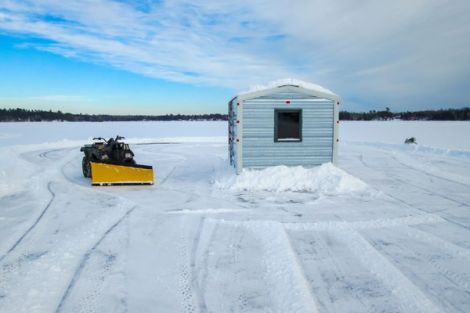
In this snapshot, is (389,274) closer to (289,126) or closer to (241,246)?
(241,246)

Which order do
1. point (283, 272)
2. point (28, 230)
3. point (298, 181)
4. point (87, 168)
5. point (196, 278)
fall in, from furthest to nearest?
point (87, 168) < point (298, 181) < point (28, 230) < point (283, 272) < point (196, 278)

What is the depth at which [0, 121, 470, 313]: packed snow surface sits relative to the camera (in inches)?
132

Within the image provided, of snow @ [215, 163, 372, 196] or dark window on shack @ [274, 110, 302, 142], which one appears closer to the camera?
snow @ [215, 163, 372, 196]

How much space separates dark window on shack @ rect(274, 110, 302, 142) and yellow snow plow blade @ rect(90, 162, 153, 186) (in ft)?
13.5

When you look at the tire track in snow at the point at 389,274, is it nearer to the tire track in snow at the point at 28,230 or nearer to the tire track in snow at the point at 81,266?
the tire track in snow at the point at 81,266

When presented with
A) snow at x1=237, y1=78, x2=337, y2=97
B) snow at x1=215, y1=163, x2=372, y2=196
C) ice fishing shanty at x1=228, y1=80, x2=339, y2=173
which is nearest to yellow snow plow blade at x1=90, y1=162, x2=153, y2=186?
snow at x1=215, y1=163, x2=372, y2=196

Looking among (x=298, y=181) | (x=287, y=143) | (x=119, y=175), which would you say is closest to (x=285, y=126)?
(x=287, y=143)

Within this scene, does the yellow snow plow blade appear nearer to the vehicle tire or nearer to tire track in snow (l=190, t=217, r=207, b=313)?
the vehicle tire

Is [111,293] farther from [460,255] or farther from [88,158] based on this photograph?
[88,158]

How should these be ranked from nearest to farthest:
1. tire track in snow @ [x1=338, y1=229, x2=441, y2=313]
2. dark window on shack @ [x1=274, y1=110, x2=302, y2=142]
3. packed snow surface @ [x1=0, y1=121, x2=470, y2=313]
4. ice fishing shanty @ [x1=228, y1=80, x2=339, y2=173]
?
tire track in snow @ [x1=338, y1=229, x2=441, y2=313]
packed snow surface @ [x1=0, y1=121, x2=470, y2=313]
ice fishing shanty @ [x1=228, y1=80, x2=339, y2=173]
dark window on shack @ [x1=274, y1=110, x2=302, y2=142]

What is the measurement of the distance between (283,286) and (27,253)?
3.63 meters

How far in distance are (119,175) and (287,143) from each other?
17.0 feet

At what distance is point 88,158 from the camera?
10812mm

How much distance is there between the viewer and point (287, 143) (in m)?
9.76
